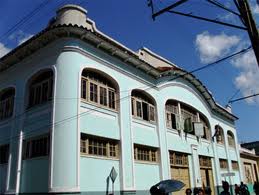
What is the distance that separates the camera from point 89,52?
16000 millimetres

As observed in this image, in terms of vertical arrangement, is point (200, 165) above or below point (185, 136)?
below

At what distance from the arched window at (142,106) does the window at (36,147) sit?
5.89 metres

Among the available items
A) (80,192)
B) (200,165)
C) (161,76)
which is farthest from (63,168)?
(200,165)

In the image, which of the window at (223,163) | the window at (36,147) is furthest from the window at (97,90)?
the window at (223,163)

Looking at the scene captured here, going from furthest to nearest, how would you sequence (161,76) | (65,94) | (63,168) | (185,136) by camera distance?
(185,136) < (161,76) < (65,94) < (63,168)

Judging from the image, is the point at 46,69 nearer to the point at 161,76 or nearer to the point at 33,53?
the point at 33,53

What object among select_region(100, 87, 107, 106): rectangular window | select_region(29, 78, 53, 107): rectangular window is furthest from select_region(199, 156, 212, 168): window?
select_region(29, 78, 53, 107): rectangular window

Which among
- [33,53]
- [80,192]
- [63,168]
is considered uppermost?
[33,53]

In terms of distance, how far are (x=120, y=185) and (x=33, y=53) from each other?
860 centimetres

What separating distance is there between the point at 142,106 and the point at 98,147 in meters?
5.23

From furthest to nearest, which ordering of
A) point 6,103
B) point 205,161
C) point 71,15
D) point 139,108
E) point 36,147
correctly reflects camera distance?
point 205,161, point 139,108, point 6,103, point 71,15, point 36,147

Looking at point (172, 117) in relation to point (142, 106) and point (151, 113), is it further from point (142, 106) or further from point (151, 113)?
point (142, 106)

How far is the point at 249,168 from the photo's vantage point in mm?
38594

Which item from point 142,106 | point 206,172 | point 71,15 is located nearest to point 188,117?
point 206,172
